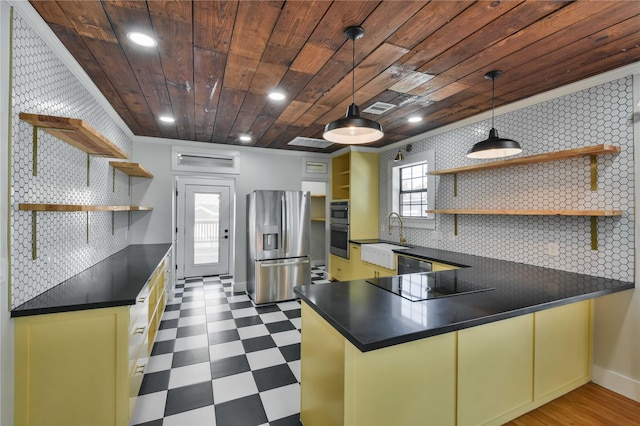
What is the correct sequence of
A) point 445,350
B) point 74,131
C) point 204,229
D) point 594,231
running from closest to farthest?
point 445,350 < point 74,131 < point 594,231 < point 204,229

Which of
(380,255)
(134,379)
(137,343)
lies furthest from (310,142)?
A: (134,379)

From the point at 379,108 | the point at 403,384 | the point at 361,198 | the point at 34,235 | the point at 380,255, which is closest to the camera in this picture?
the point at 403,384

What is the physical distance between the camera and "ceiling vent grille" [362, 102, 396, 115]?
9.62ft

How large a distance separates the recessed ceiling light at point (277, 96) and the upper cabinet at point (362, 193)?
7.36ft

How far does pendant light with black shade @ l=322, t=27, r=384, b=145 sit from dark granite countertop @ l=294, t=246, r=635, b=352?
3.32 ft

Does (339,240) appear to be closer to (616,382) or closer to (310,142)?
(310,142)

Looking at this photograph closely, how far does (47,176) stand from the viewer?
72.7 inches

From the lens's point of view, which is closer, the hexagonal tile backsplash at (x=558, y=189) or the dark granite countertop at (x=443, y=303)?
the dark granite countertop at (x=443, y=303)

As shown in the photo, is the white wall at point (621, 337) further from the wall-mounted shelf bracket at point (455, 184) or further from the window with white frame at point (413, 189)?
the window with white frame at point (413, 189)

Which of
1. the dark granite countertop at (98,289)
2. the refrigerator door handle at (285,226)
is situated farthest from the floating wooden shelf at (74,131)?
the refrigerator door handle at (285,226)

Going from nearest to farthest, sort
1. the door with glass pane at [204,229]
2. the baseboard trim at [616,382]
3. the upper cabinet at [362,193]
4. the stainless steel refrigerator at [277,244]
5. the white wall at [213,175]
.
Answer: the baseboard trim at [616,382]
the stainless steel refrigerator at [277,244]
the white wall at [213,175]
the upper cabinet at [362,193]
the door with glass pane at [204,229]

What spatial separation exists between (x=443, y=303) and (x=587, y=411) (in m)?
1.46

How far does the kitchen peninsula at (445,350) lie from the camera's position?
126 cm

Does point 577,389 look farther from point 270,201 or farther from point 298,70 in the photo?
point 270,201
